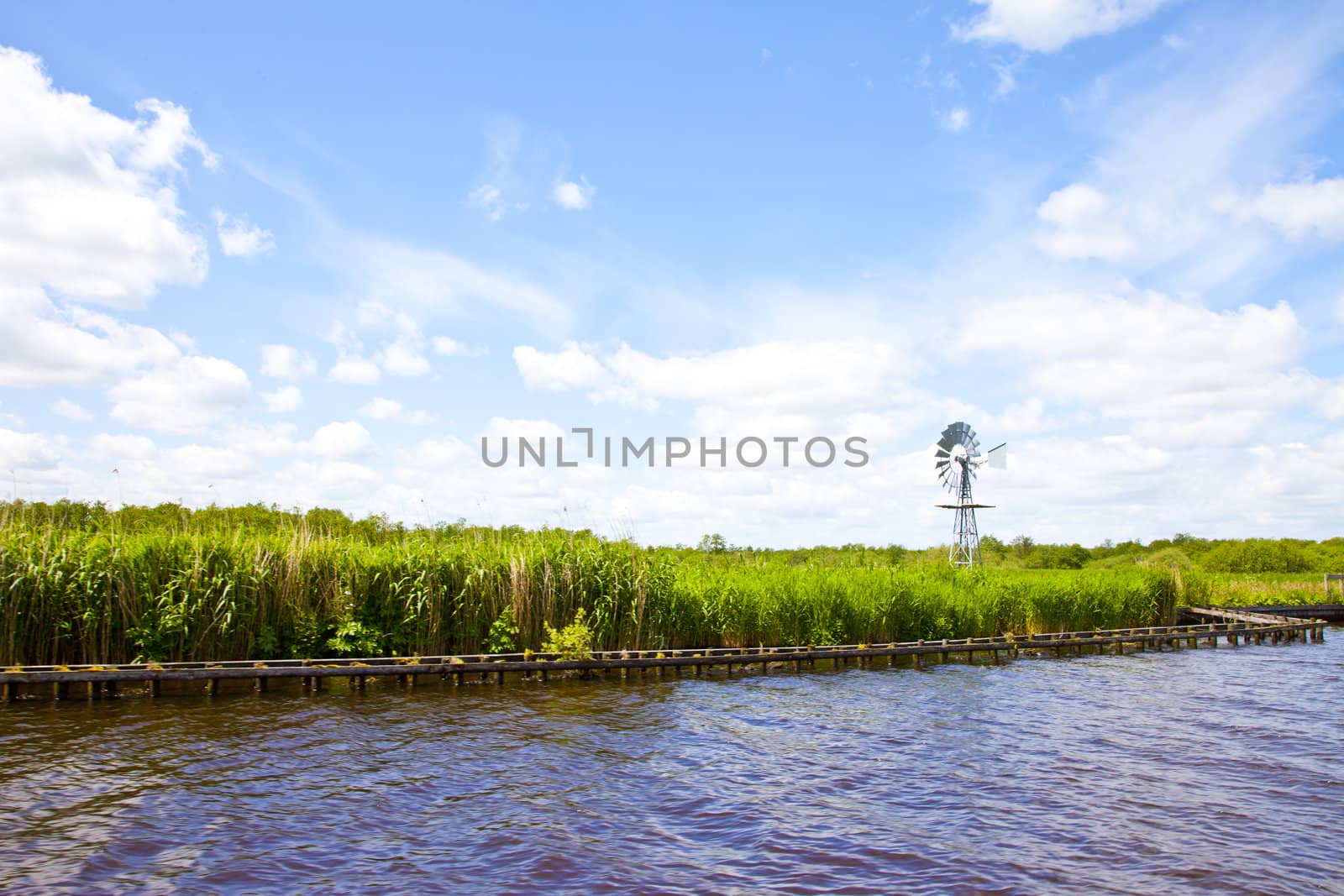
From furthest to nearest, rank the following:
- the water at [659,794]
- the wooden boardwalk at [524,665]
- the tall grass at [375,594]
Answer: the tall grass at [375,594]
the wooden boardwalk at [524,665]
the water at [659,794]

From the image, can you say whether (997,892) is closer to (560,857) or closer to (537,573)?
(560,857)

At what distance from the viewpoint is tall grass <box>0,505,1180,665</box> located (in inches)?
688

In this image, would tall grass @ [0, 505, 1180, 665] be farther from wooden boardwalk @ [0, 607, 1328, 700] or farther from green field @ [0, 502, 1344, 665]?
wooden boardwalk @ [0, 607, 1328, 700]

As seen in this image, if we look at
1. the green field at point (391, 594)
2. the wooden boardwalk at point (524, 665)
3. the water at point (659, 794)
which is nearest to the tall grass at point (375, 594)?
the green field at point (391, 594)

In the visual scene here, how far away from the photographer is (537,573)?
21000mm

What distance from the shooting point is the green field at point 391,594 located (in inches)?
688

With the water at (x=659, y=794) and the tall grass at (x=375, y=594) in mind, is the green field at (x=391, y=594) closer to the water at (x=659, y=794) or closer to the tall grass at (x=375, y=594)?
the tall grass at (x=375, y=594)

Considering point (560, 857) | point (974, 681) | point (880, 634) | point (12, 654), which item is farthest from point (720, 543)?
point (560, 857)

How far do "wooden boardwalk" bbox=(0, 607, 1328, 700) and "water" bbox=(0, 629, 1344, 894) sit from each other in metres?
0.57

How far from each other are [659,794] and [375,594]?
33.7 ft

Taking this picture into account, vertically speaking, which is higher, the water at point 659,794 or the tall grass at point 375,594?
the tall grass at point 375,594

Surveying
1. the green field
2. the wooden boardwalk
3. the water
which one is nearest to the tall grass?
the green field

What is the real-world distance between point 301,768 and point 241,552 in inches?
293

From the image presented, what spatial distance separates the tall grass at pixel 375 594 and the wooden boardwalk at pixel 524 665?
592 millimetres
